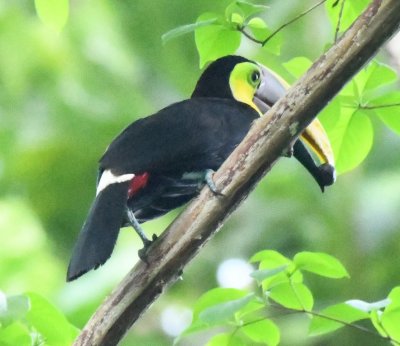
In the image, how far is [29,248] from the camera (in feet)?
7.91

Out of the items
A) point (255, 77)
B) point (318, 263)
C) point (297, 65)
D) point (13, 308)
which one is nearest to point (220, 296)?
point (318, 263)

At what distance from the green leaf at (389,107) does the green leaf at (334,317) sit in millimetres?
239

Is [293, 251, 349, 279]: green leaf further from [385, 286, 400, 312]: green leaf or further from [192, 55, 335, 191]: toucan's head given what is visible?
[192, 55, 335, 191]: toucan's head

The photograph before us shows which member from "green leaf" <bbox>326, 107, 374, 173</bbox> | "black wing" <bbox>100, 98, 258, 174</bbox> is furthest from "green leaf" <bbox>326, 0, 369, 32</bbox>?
"black wing" <bbox>100, 98, 258, 174</bbox>

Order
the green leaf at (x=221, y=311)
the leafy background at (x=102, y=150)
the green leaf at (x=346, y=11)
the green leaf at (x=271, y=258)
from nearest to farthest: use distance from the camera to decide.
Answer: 1. the green leaf at (x=221, y=311)
2. the green leaf at (x=271, y=258)
3. the green leaf at (x=346, y=11)
4. the leafy background at (x=102, y=150)

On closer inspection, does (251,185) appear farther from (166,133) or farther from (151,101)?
(151,101)

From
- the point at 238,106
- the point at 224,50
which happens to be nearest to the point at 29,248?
the point at 238,106

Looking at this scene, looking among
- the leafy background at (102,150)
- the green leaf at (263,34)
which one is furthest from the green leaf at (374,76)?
the leafy background at (102,150)

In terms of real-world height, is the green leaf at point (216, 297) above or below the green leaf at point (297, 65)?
below

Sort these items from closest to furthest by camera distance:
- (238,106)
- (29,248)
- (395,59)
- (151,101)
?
(238,106)
(395,59)
(29,248)
(151,101)

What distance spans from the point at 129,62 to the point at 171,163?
221cm

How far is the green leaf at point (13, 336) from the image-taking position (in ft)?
2.87

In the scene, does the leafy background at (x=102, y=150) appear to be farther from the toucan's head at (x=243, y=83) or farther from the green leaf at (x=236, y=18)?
the green leaf at (x=236, y=18)

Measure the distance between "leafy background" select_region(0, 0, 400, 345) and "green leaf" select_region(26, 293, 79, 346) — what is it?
140cm
